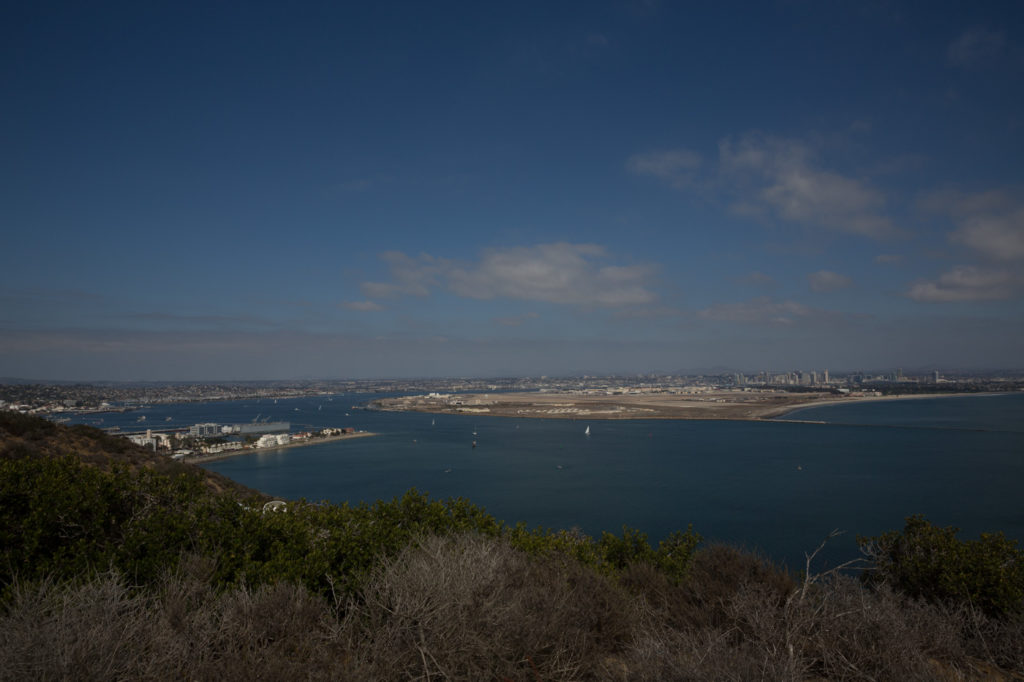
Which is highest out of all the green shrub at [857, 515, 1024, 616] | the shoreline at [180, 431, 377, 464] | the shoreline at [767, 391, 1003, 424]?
the green shrub at [857, 515, 1024, 616]

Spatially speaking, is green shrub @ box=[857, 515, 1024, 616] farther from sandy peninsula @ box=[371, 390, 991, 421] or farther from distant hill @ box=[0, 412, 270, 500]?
sandy peninsula @ box=[371, 390, 991, 421]

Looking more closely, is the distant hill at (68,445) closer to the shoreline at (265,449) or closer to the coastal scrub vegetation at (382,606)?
the coastal scrub vegetation at (382,606)

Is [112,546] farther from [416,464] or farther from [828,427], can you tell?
[828,427]

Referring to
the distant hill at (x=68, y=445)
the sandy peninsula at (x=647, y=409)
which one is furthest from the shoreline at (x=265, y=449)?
the sandy peninsula at (x=647, y=409)

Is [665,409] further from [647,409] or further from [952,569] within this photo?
[952,569]

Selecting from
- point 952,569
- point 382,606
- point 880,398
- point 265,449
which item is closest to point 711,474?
point 952,569

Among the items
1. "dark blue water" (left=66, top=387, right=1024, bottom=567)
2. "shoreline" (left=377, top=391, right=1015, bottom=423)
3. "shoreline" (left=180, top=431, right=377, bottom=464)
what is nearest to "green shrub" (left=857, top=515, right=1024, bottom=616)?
"dark blue water" (left=66, top=387, right=1024, bottom=567)
